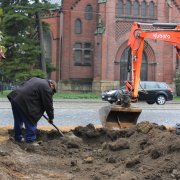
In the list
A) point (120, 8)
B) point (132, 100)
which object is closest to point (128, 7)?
point (120, 8)

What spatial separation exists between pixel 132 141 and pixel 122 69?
4049 cm

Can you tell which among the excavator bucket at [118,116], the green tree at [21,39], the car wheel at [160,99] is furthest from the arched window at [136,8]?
the excavator bucket at [118,116]

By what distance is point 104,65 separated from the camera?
49.9 m

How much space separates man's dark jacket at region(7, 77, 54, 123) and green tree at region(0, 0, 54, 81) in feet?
92.2

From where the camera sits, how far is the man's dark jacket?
10.6 m

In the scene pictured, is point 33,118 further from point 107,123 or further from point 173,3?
point 173,3

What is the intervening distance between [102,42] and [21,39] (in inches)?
457

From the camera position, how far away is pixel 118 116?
47.1 feet

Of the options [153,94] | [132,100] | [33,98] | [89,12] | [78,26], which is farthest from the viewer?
[78,26]

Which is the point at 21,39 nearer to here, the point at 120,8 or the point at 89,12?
the point at 89,12

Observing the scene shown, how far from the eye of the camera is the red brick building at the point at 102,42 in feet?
165

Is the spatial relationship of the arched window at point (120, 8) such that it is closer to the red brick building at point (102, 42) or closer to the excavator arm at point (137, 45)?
the red brick building at point (102, 42)

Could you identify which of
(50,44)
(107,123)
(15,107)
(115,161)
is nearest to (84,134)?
(107,123)

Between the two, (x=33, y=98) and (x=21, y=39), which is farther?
(x=21, y=39)
